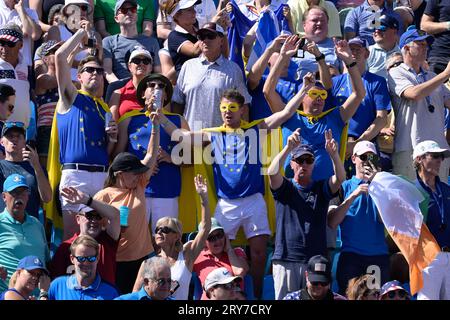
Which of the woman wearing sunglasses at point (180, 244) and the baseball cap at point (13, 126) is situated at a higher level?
the baseball cap at point (13, 126)

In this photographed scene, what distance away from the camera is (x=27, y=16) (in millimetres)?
15430

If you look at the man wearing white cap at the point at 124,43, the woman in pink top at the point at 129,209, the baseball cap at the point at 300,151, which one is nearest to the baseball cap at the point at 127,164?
the woman in pink top at the point at 129,209

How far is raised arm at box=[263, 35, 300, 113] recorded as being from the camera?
14234 mm

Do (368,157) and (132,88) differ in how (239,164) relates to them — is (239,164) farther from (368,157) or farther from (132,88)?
(132,88)

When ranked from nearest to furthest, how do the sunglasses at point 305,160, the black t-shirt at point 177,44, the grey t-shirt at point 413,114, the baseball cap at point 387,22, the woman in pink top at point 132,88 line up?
1. the sunglasses at point 305,160
2. the woman in pink top at point 132,88
3. the grey t-shirt at point 413,114
4. the black t-shirt at point 177,44
5. the baseball cap at point 387,22

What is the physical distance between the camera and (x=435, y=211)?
13406 millimetres

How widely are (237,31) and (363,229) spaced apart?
3.15 metres

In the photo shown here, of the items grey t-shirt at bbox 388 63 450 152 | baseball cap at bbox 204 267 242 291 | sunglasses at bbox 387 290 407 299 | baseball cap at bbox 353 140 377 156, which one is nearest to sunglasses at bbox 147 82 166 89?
baseball cap at bbox 353 140 377 156

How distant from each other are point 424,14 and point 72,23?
4182mm

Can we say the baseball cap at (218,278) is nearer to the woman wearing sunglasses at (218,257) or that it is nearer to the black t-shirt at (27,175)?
the woman wearing sunglasses at (218,257)

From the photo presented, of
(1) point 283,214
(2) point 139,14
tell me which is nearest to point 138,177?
(1) point 283,214

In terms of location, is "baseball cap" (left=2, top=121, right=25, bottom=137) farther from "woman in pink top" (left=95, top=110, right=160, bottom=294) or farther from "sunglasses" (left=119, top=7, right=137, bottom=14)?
"sunglasses" (left=119, top=7, right=137, bottom=14)

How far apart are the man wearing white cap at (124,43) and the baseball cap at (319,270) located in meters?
3.66

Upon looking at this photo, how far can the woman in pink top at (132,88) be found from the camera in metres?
14.1
